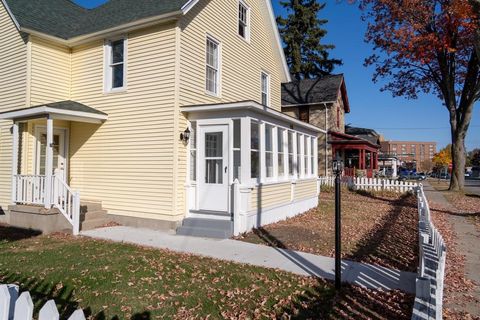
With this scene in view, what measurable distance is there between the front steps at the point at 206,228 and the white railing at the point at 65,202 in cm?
271

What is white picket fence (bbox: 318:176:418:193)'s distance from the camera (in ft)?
67.4

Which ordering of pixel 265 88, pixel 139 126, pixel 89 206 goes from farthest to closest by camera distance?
1. pixel 265 88
2. pixel 89 206
3. pixel 139 126

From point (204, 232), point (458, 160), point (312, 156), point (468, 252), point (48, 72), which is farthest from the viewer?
point (458, 160)

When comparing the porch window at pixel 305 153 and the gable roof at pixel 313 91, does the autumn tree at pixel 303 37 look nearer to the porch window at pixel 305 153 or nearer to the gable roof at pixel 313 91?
the gable roof at pixel 313 91

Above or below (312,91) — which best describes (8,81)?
below

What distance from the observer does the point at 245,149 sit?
370 inches

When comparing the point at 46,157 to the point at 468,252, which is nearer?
the point at 468,252

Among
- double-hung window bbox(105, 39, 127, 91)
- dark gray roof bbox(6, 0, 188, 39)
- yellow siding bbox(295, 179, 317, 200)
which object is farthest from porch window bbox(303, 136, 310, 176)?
double-hung window bbox(105, 39, 127, 91)

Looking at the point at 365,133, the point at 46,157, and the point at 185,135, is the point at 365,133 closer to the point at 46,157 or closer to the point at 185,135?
the point at 185,135

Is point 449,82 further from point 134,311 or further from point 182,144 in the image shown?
point 134,311

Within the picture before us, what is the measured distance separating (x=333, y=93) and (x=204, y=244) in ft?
73.2

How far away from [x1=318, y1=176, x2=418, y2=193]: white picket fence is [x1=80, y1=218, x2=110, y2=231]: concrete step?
13.7 metres

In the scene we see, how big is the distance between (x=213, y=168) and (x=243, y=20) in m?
7.44

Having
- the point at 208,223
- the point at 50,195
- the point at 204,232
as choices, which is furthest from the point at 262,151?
the point at 50,195
